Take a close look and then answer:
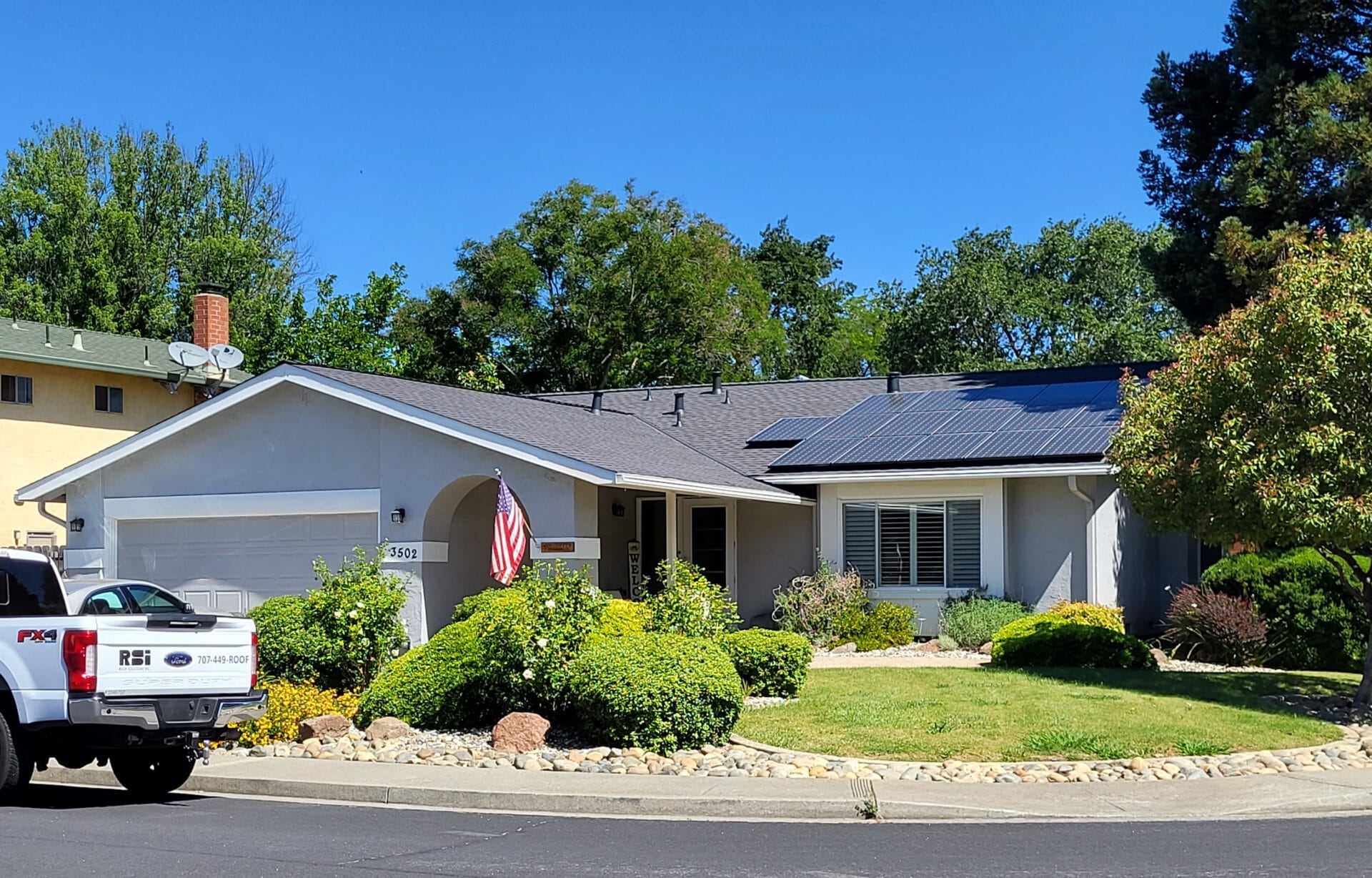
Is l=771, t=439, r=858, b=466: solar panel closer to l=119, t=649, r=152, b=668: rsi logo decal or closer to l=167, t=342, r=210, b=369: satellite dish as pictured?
l=167, t=342, r=210, b=369: satellite dish

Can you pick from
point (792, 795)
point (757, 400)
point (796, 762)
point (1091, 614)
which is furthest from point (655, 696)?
point (757, 400)

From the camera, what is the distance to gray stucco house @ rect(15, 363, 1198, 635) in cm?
2067

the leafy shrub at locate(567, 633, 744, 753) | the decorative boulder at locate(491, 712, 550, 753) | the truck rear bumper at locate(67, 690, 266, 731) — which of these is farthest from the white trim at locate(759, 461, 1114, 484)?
the truck rear bumper at locate(67, 690, 266, 731)

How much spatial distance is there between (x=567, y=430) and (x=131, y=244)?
98.8 ft

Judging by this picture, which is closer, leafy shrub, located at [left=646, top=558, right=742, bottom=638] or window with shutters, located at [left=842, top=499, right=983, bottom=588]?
leafy shrub, located at [left=646, top=558, right=742, bottom=638]

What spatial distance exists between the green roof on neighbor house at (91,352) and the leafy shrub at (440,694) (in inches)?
736

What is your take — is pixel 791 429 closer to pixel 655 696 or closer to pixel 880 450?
pixel 880 450

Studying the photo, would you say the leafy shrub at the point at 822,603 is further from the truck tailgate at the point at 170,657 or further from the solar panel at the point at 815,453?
the truck tailgate at the point at 170,657

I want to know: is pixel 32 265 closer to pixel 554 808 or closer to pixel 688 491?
pixel 688 491

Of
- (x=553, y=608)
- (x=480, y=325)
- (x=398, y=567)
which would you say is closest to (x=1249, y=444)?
(x=553, y=608)

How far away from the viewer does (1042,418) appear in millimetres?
24266

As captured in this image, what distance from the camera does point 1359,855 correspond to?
921cm

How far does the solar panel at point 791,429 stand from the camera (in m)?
26.0

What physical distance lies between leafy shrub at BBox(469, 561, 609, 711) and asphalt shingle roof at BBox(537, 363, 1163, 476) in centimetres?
1109
